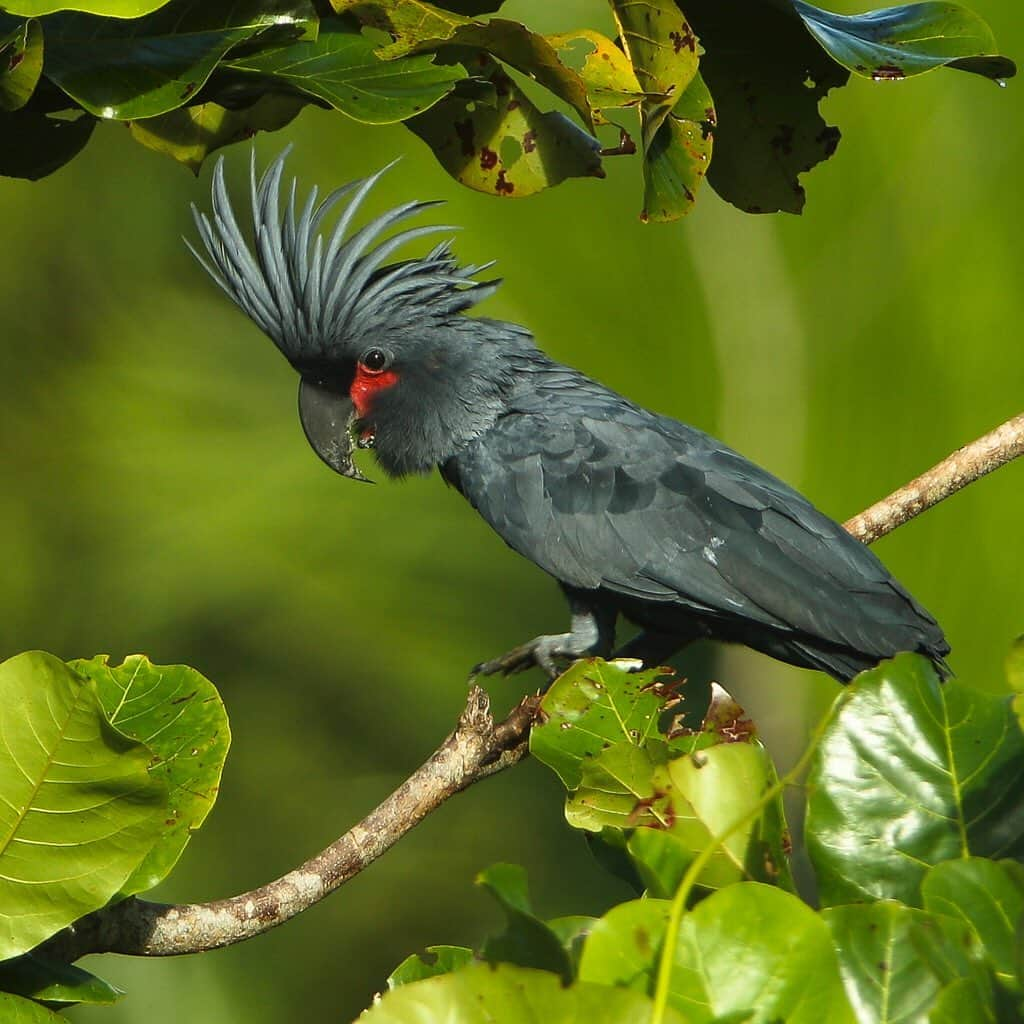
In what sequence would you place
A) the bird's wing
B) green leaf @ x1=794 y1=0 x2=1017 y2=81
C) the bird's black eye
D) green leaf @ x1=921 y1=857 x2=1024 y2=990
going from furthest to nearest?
the bird's black eye, the bird's wing, green leaf @ x1=794 y1=0 x2=1017 y2=81, green leaf @ x1=921 y1=857 x2=1024 y2=990

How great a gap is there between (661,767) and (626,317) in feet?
7.48

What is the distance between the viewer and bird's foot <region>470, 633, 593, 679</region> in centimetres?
304

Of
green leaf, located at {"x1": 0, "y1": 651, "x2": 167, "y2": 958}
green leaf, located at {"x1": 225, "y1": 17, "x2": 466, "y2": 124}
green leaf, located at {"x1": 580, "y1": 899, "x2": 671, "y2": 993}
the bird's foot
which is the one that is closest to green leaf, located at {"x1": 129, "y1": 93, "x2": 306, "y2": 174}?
green leaf, located at {"x1": 225, "y1": 17, "x2": 466, "y2": 124}

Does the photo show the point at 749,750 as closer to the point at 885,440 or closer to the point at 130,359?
the point at 885,440

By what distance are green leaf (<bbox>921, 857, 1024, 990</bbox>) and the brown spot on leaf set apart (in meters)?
1.21

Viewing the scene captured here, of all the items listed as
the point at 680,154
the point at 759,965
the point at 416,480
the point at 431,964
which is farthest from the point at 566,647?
the point at 759,965

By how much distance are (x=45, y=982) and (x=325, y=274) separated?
89.7 inches

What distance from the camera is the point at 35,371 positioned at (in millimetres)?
3971

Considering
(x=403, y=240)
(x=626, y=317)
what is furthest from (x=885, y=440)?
(x=403, y=240)

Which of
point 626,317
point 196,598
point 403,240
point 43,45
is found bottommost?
point 196,598

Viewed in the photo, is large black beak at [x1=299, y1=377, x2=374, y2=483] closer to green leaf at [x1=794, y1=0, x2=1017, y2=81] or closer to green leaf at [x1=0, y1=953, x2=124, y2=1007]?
green leaf at [x1=794, y1=0, x2=1017, y2=81]

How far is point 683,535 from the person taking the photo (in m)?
3.02

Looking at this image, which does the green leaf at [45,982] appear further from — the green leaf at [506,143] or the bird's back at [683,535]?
the bird's back at [683,535]

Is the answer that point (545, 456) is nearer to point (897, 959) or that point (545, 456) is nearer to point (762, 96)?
point (762, 96)
